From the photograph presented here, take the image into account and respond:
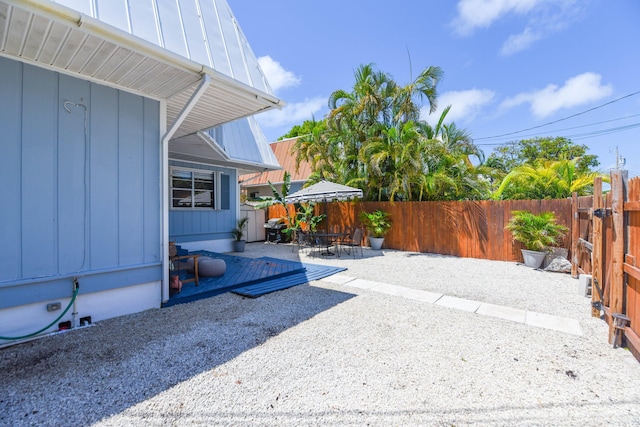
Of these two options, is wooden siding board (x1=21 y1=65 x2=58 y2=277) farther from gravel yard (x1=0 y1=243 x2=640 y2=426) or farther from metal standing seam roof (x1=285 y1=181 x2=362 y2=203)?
metal standing seam roof (x1=285 y1=181 x2=362 y2=203)

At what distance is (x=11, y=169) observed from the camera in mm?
3252

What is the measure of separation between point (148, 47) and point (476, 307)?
5.99 metres

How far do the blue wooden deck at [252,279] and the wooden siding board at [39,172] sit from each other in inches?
71.2

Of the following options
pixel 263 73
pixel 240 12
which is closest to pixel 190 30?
pixel 263 73

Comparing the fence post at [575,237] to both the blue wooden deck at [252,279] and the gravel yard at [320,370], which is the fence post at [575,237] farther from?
the blue wooden deck at [252,279]

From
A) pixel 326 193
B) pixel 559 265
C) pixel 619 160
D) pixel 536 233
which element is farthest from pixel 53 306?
pixel 619 160

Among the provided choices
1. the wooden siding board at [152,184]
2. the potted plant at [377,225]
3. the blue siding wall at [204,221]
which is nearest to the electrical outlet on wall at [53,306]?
the wooden siding board at [152,184]

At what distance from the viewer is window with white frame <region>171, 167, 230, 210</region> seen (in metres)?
9.15

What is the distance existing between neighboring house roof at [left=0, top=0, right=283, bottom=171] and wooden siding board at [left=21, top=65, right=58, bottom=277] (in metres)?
0.32

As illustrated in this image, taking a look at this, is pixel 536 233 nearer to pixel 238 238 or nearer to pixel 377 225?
pixel 377 225

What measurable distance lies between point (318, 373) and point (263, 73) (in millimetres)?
4521

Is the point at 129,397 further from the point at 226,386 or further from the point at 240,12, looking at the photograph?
the point at 240,12

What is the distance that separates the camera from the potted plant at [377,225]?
11312 mm

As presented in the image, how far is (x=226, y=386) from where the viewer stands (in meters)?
2.58
